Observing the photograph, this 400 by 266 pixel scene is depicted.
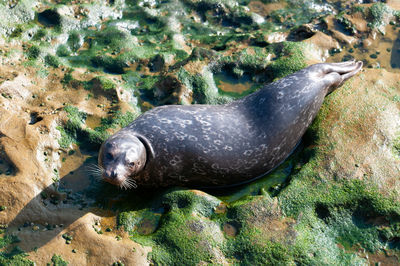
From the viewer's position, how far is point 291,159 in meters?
5.61

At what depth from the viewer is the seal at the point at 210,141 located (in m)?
5.11

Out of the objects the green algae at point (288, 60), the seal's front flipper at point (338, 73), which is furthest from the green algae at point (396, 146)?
the green algae at point (288, 60)

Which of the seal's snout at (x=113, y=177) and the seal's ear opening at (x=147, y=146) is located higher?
the seal's snout at (x=113, y=177)

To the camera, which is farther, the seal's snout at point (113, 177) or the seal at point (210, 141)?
the seal at point (210, 141)

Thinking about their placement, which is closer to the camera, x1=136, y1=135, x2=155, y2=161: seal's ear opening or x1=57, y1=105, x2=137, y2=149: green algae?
x1=136, y1=135, x2=155, y2=161: seal's ear opening

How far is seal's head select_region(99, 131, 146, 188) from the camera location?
473 centimetres

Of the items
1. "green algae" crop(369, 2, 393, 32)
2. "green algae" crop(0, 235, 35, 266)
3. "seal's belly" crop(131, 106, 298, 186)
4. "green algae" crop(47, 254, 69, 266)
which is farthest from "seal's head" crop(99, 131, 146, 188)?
"green algae" crop(369, 2, 393, 32)

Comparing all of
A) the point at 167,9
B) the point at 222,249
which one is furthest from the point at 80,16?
the point at 222,249

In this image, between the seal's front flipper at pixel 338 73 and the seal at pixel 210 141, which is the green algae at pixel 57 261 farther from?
the seal's front flipper at pixel 338 73

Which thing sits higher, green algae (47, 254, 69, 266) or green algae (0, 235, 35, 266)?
green algae (0, 235, 35, 266)

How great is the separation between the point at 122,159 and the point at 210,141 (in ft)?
3.52

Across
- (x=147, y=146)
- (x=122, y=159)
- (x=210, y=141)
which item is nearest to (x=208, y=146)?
(x=210, y=141)

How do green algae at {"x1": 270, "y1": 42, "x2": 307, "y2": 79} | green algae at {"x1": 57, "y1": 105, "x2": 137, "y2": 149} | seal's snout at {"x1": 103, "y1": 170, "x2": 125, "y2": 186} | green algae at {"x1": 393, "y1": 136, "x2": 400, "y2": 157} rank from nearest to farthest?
seal's snout at {"x1": 103, "y1": 170, "x2": 125, "y2": 186}, green algae at {"x1": 393, "y1": 136, "x2": 400, "y2": 157}, green algae at {"x1": 57, "y1": 105, "x2": 137, "y2": 149}, green algae at {"x1": 270, "y1": 42, "x2": 307, "y2": 79}

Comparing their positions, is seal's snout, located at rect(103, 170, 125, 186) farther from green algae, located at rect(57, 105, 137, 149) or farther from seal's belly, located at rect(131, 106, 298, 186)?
green algae, located at rect(57, 105, 137, 149)
